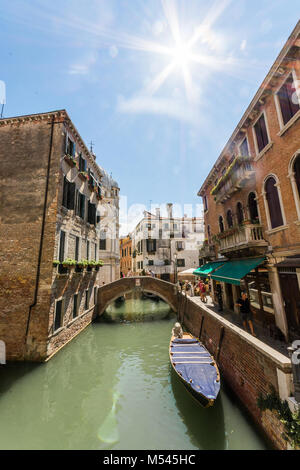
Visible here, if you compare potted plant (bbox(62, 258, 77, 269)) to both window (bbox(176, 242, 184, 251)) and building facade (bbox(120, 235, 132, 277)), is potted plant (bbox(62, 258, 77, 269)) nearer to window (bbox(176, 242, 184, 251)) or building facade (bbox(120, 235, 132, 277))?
window (bbox(176, 242, 184, 251))

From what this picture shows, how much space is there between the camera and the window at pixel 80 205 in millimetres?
14539

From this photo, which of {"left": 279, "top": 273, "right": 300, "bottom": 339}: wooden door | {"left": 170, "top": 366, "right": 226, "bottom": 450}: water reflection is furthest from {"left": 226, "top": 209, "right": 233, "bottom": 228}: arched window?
{"left": 170, "top": 366, "right": 226, "bottom": 450}: water reflection

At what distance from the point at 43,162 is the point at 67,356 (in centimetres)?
1109

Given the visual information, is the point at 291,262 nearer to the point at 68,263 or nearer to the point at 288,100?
the point at 288,100

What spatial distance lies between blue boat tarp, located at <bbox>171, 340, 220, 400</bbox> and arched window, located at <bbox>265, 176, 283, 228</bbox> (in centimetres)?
616

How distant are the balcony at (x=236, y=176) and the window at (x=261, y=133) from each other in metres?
0.73

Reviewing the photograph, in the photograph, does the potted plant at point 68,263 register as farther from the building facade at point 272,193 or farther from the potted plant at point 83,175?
→ the building facade at point 272,193

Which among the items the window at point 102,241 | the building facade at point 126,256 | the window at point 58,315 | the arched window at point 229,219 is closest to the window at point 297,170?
the arched window at point 229,219

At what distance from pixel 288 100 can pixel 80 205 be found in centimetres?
1323

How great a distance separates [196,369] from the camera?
7.36 metres

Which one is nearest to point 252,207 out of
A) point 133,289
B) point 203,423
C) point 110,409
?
point 203,423
